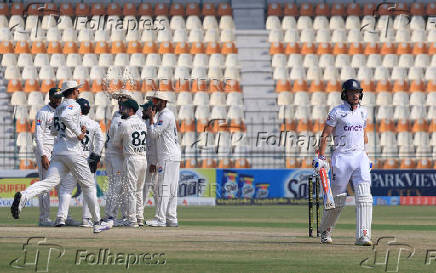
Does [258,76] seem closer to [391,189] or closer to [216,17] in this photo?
[216,17]

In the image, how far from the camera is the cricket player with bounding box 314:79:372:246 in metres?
12.0


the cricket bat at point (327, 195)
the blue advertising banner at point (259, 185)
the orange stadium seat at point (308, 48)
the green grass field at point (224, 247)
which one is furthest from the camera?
the orange stadium seat at point (308, 48)

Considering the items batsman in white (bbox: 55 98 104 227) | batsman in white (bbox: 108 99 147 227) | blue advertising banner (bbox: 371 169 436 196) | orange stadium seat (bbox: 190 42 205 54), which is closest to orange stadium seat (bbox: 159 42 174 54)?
orange stadium seat (bbox: 190 42 205 54)

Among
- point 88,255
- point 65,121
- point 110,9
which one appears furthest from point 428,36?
point 88,255

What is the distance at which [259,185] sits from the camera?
26.5 meters

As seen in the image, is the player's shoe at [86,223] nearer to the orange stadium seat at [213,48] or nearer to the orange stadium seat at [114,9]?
the orange stadium seat at [213,48]

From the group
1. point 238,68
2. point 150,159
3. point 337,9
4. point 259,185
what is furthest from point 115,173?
point 337,9

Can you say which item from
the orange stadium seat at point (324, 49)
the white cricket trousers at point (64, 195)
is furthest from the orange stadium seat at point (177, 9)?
the white cricket trousers at point (64, 195)

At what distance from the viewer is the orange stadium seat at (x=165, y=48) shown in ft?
101

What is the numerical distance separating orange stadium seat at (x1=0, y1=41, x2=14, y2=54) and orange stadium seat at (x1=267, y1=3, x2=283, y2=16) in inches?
346

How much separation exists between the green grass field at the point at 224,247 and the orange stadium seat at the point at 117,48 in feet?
44.5

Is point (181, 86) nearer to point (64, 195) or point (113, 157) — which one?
point (113, 157)

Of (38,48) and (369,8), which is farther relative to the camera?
(369,8)

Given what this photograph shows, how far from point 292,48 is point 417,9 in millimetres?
4953
